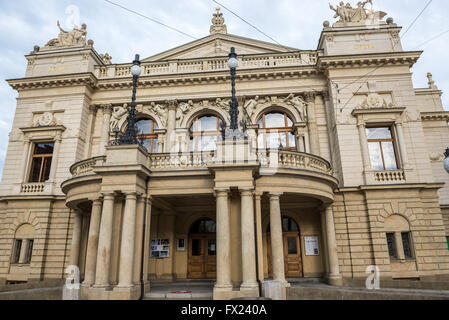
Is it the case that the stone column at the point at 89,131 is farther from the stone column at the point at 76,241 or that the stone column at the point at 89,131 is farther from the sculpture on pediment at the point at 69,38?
the sculpture on pediment at the point at 69,38

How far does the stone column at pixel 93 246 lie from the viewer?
1178 centimetres

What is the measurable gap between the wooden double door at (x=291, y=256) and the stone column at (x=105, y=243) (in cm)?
832

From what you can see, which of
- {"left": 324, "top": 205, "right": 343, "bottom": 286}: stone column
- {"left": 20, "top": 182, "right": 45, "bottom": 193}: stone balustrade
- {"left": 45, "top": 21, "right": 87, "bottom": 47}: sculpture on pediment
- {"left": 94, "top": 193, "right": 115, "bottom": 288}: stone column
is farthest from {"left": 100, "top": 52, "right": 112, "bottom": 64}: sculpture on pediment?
{"left": 324, "top": 205, "right": 343, "bottom": 286}: stone column

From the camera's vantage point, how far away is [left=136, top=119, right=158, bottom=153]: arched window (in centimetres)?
1903

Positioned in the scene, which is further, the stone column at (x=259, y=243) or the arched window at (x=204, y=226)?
the arched window at (x=204, y=226)

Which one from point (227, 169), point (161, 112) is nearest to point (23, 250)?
point (161, 112)

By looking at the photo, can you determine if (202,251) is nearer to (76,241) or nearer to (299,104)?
(76,241)

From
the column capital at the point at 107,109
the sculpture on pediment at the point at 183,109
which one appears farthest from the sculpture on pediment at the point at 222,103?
the column capital at the point at 107,109

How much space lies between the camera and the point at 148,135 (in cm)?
1930

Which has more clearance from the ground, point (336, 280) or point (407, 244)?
point (407, 244)

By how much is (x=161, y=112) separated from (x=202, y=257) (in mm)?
9162

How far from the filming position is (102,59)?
72.0 feet

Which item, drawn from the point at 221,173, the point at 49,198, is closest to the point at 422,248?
the point at 221,173
